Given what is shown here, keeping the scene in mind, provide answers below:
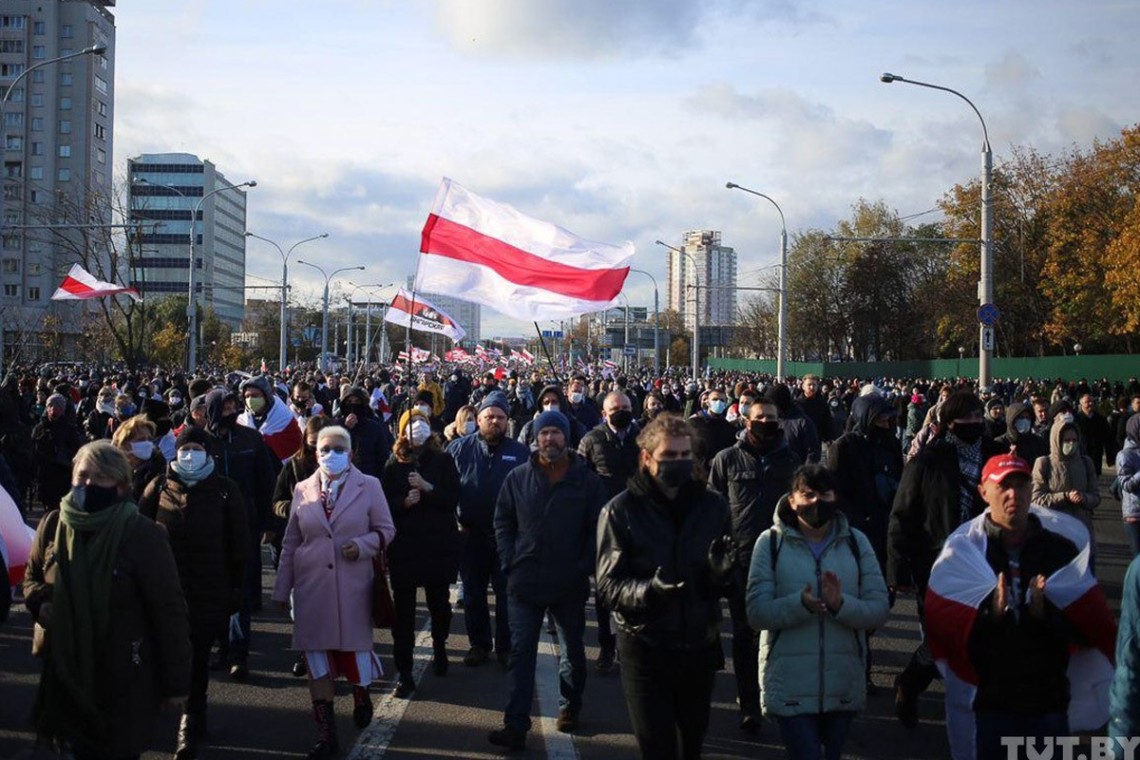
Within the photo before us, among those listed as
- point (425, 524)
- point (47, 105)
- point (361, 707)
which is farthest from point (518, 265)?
point (47, 105)

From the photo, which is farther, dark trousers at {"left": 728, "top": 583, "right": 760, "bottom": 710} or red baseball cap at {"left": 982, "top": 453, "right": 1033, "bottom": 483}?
dark trousers at {"left": 728, "top": 583, "right": 760, "bottom": 710}

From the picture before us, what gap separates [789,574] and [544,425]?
221 cm

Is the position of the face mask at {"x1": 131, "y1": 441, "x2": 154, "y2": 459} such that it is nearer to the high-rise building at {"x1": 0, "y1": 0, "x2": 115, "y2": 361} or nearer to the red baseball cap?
the red baseball cap

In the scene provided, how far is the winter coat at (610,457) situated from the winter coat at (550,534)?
7.30 ft

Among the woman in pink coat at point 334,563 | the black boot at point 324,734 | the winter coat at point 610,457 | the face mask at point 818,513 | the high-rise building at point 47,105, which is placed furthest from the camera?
the high-rise building at point 47,105

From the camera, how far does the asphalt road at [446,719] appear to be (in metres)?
6.71

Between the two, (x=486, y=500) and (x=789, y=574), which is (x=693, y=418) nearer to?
→ (x=486, y=500)

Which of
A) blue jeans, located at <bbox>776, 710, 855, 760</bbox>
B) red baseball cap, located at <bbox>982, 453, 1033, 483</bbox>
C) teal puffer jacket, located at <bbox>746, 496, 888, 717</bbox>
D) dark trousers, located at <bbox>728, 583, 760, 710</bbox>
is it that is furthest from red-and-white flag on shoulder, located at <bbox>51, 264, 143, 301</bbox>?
red baseball cap, located at <bbox>982, 453, 1033, 483</bbox>

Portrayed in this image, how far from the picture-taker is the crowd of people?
16.0 ft

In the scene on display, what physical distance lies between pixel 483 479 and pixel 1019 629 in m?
4.64

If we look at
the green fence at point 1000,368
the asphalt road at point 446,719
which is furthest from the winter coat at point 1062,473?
the green fence at point 1000,368

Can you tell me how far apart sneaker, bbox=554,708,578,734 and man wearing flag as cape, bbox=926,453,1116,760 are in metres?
2.69

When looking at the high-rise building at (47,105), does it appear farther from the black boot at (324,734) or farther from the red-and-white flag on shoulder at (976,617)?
the red-and-white flag on shoulder at (976,617)

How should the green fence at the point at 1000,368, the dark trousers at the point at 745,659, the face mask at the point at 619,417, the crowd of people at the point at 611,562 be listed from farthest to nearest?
the green fence at the point at 1000,368, the face mask at the point at 619,417, the dark trousers at the point at 745,659, the crowd of people at the point at 611,562
